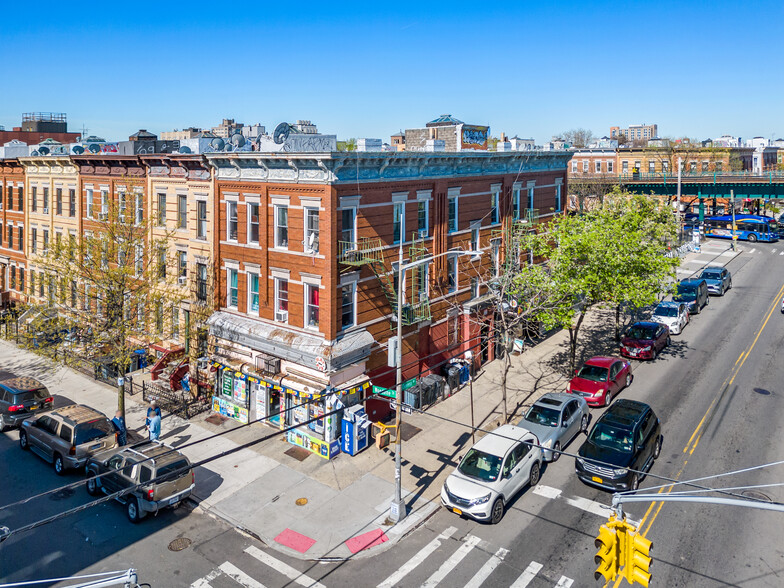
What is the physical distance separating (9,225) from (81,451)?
1126 inches

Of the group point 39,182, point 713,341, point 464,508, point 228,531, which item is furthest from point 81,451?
point 713,341

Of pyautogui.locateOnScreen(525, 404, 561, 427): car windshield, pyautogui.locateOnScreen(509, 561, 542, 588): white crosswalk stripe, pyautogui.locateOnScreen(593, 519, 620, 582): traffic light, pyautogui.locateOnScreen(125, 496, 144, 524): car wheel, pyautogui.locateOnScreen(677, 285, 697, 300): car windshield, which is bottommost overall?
pyautogui.locateOnScreen(509, 561, 542, 588): white crosswalk stripe

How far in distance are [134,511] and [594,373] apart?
65.6 feet

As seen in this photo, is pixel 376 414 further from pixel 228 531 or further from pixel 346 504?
pixel 228 531

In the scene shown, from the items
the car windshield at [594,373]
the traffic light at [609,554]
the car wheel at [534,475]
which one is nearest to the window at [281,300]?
the car wheel at [534,475]

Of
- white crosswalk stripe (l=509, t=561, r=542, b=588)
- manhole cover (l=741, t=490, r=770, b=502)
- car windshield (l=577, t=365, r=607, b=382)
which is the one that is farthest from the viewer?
car windshield (l=577, t=365, r=607, b=382)

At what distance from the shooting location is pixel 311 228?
24688 millimetres

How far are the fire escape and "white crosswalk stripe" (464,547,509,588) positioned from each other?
1174cm

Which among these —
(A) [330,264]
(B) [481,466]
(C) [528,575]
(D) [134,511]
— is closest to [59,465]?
(D) [134,511]

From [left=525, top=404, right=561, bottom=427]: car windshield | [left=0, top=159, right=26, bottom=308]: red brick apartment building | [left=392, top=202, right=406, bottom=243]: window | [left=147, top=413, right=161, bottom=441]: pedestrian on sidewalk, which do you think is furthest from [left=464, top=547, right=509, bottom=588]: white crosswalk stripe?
[left=0, top=159, right=26, bottom=308]: red brick apartment building

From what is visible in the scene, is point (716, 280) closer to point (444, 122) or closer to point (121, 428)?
point (444, 122)

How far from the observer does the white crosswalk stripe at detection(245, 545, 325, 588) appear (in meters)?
16.1

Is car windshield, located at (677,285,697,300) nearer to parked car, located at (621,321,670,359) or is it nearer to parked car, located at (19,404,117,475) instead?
parked car, located at (621,321,670,359)

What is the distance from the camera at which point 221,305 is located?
28.8 metres
